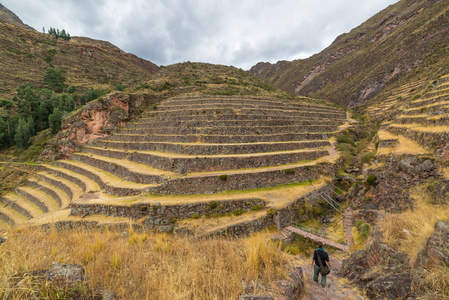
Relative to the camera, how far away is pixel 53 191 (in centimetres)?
Result: 1964

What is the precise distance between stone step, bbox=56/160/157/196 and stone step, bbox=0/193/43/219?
16.6ft

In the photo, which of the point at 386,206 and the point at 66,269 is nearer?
the point at 66,269

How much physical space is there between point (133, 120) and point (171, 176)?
21.7 metres

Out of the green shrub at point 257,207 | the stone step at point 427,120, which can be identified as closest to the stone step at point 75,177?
the green shrub at point 257,207

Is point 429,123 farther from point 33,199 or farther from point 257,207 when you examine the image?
point 33,199

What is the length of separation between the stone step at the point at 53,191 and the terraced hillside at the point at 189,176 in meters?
0.12

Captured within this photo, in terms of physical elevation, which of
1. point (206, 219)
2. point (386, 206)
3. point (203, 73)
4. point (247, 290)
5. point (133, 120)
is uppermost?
point (203, 73)

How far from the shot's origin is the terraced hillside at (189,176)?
43.6 feet

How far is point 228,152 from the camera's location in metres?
18.4

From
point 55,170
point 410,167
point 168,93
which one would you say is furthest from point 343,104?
point 55,170

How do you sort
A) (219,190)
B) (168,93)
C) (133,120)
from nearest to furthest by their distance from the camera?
(219,190) < (133,120) < (168,93)

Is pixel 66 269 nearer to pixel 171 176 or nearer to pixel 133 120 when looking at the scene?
pixel 171 176

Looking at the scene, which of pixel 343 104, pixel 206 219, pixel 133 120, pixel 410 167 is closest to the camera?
pixel 410 167

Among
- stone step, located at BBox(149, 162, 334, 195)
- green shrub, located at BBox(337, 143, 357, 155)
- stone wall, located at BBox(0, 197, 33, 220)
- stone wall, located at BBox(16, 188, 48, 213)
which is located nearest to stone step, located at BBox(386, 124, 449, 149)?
stone step, located at BBox(149, 162, 334, 195)
